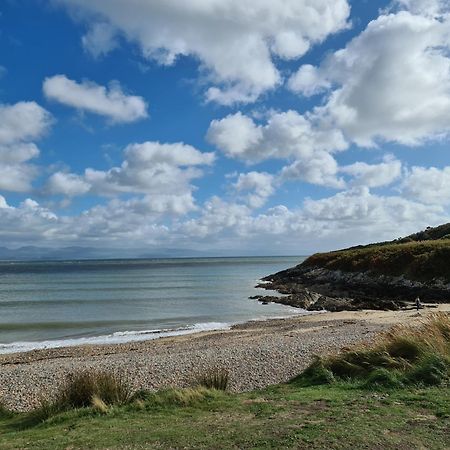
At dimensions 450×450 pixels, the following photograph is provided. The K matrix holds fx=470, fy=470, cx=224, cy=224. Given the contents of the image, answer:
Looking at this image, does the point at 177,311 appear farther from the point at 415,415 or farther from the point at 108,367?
the point at 415,415

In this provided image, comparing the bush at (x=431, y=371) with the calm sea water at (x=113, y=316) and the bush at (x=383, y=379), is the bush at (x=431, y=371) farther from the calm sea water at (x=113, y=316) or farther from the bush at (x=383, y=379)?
the calm sea water at (x=113, y=316)

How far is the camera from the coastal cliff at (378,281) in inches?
1754

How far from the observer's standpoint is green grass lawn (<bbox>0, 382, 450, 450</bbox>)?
6918 mm

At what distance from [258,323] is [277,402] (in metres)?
25.3

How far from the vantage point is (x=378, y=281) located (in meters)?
54.9

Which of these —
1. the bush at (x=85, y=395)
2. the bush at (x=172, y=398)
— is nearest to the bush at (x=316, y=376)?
the bush at (x=172, y=398)

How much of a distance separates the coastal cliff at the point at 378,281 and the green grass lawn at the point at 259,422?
3277 centimetres

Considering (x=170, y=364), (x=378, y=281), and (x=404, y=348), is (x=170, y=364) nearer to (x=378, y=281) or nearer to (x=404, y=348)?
(x=404, y=348)

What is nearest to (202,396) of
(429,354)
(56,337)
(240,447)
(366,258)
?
(240,447)

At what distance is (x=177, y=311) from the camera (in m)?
43.7

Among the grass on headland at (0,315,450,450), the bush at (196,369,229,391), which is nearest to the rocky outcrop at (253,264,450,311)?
the grass on headland at (0,315,450,450)

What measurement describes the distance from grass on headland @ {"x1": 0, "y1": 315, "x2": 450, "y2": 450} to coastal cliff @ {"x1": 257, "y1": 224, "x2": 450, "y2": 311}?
99.9 ft

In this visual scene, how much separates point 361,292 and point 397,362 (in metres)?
41.9

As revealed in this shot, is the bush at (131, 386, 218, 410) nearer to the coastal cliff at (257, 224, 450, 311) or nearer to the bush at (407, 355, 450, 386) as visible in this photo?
the bush at (407, 355, 450, 386)
